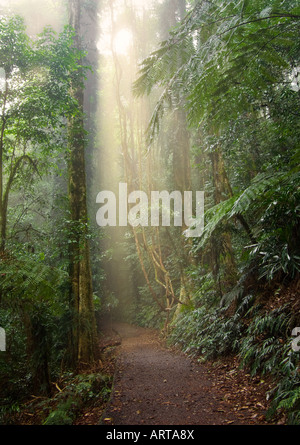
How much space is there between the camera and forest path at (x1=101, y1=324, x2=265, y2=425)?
3.20m

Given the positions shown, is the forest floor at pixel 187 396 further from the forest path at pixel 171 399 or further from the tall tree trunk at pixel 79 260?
the tall tree trunk at pixel 79 260

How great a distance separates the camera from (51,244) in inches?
284

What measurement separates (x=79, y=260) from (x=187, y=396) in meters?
4.06

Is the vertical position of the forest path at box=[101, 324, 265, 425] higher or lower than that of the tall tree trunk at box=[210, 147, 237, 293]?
lower

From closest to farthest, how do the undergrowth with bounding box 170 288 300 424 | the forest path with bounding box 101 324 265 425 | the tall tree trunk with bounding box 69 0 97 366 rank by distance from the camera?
the undergrowth with bounding box 170 288 300 424, the forest path with bounding box 101 324 265 425, the tall tree trunk with bounding box 69 0 97 366

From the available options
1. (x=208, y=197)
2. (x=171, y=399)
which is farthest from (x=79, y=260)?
(x=208, y=197)

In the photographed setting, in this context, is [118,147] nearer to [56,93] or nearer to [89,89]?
[89,89]

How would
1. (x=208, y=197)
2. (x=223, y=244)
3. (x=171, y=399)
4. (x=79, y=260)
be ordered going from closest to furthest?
(x=171, y=399) → (x=223, y=244) → (x=79, y=260) → (x=208, y=197)

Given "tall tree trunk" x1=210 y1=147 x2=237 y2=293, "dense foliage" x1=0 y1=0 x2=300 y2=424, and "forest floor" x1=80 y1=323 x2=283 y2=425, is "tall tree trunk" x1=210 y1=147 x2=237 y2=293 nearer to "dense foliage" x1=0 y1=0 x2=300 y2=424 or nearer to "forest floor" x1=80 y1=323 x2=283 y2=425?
"dense foliage" x1=0 y1=0 x2=300 y2=424

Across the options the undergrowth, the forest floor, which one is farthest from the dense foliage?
the forest floor

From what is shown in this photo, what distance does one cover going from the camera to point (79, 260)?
6.99 metres

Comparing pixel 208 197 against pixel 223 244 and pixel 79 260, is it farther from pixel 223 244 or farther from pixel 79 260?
pixel 79 260

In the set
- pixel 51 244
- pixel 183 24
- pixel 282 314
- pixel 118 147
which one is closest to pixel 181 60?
pixel 183 24
